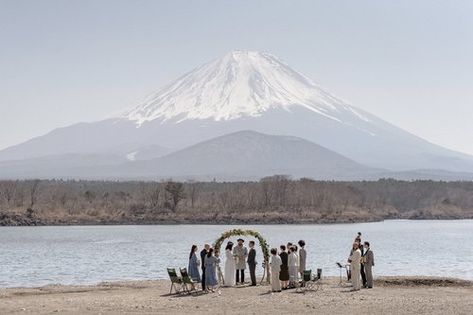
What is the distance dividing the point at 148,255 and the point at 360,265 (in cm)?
2542

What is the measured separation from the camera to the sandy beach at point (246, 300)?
24.9 m

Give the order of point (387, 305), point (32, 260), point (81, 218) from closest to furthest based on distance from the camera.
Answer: point (387, 305)
point (32, 260)
point (81, 218)

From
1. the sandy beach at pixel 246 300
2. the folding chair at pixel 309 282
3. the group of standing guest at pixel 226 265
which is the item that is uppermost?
the group of standing guest at pixel 226 265

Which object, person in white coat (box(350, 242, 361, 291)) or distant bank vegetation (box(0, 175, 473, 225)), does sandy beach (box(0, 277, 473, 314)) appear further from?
distant bank vegetation (box(0, 175, 473, 225))

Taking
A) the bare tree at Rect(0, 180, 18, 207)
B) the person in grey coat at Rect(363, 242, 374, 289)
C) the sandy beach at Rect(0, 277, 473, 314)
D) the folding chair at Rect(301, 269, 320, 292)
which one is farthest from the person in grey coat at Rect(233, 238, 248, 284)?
the bare tree at Rect(0, 180, 18, 207)

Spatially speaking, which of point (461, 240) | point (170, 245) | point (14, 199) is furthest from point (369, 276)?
point (14, 199)

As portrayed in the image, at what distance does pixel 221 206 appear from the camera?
114 metres

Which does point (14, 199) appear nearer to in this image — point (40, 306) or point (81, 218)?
point (81, 218)

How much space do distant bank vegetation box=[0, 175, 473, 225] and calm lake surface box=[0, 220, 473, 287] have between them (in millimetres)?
23428

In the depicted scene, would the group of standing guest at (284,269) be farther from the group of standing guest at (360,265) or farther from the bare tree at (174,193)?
the bare tree at (174,193)

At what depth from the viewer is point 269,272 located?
31625 mm

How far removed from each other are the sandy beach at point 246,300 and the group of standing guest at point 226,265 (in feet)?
1.79

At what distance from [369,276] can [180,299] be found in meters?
6.30

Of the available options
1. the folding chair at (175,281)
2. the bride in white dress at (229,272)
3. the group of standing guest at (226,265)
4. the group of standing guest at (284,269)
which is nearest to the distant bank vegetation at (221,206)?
the folding chair at (175,281)
